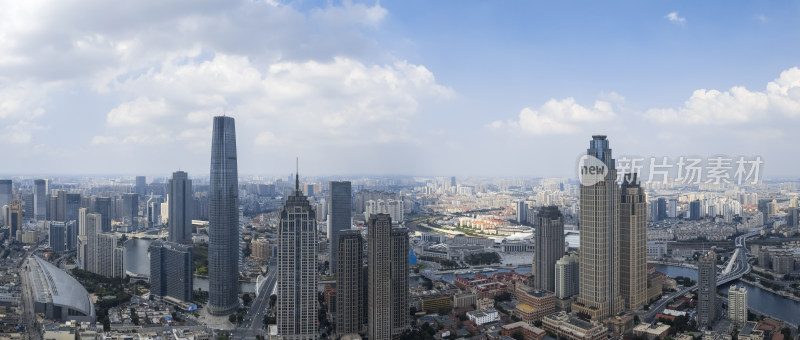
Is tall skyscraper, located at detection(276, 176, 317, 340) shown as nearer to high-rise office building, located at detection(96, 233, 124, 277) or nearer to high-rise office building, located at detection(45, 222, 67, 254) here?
high-rise office building, located at detection(96, 233, 124, 277)

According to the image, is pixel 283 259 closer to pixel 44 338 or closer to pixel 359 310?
pixel 359 310

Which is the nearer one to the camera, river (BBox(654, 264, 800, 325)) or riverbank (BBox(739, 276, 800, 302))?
river (BBox(654, 264, 800, 325))

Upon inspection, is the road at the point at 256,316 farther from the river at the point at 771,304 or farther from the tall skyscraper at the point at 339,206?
the river at the point at 771,304

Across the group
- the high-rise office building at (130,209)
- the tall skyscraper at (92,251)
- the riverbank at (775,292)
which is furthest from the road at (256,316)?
the high-rise office building at (130,209)

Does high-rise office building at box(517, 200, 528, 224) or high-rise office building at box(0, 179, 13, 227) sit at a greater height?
high-rise office building at box(0, 179, 13, 227)

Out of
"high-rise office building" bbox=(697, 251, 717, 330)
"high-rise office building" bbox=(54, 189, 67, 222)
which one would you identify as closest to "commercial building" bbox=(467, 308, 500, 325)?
"high-rise office building" bbox=(697, 251, 717, 330)

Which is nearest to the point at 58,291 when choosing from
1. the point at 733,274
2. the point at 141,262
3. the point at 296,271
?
the point at 296,271

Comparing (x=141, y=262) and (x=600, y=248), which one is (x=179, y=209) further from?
(x=600, y=248)
